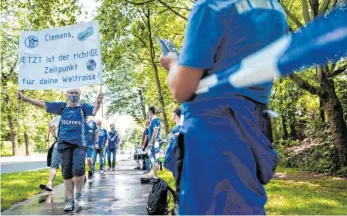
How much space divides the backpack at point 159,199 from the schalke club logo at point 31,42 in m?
2.88

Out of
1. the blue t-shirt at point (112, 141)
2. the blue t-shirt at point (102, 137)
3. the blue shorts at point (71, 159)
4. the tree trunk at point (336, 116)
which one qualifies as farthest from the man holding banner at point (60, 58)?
the blue t-shirt at point (112, 141)

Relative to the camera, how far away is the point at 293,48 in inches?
49.4

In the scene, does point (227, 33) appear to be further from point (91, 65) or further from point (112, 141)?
point (112, 141)

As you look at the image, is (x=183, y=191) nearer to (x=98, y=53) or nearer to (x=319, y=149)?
(x=98, y=53)

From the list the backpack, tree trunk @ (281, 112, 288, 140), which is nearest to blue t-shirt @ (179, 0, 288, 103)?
the backpack

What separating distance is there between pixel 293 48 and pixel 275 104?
73.6ft

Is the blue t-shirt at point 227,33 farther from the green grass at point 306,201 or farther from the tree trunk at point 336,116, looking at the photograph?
the tree trunk at point 336,116

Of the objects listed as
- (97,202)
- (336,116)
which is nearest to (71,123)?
(97,202)

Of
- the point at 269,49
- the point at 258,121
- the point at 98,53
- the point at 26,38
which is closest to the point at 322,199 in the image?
the point at 98,53

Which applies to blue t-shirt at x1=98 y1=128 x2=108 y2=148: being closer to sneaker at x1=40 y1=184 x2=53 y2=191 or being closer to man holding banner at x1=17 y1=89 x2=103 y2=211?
sneaker at x1=40 y1=184 x2=53 y2=191

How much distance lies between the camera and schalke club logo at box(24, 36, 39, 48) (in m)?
6.93

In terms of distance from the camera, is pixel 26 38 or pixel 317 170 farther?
pixel 317 170

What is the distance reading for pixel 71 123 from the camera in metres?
7.40

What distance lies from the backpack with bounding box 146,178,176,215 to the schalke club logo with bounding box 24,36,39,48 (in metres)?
2.88
